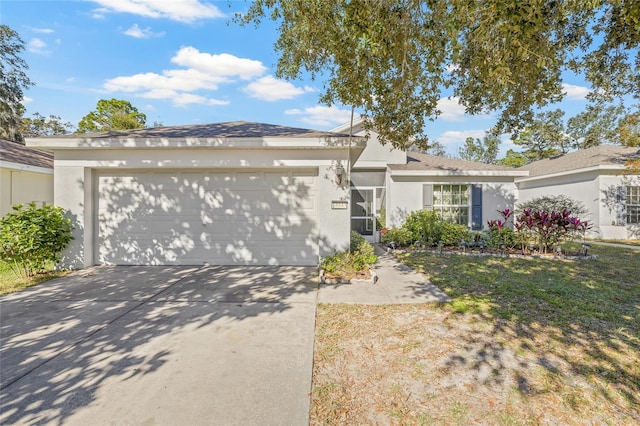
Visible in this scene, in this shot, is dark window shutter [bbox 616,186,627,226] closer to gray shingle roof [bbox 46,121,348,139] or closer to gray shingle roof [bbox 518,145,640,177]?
gray shingle roof [bbox 518,145,640,177]

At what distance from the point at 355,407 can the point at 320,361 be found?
724 millimetres

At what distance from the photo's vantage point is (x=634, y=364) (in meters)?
2.96

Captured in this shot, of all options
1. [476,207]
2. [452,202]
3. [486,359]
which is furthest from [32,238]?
[476,207]

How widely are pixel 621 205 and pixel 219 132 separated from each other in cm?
1733

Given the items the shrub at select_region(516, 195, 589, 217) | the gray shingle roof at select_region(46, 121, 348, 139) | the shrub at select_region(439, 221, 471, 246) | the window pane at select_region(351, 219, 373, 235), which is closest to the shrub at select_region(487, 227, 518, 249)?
the shrub at select_region(439, 221, 471, 246)

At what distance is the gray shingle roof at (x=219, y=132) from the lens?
22.9 feet

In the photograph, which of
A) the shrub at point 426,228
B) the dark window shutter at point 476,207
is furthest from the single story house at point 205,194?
the dark window shutter at point 476,207

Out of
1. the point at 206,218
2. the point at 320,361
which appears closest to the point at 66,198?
the point at 206,218

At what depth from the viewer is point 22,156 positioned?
31.5 ft

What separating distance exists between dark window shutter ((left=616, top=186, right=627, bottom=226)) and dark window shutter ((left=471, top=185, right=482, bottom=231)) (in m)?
7.10

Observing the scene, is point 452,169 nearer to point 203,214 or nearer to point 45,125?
point 203,214

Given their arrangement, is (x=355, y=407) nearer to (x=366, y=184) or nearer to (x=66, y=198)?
(x=66, y=198)

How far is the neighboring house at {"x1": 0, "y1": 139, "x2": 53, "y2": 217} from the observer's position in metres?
8.70

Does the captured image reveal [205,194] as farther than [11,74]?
No
